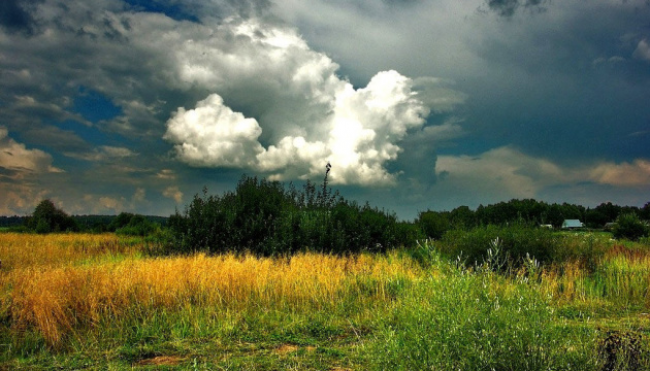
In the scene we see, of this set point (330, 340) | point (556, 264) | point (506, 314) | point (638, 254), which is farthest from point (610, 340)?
point (638, 254)

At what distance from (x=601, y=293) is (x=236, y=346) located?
8.30 meters

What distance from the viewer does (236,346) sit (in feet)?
20.3

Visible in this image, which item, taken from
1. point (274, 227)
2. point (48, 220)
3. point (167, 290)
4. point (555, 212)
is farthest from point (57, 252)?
point (555, 212)

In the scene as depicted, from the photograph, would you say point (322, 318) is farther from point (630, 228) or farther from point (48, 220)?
point (48, 220)

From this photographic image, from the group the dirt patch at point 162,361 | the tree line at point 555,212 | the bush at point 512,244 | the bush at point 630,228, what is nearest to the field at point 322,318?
the dirt patch at point 162,361

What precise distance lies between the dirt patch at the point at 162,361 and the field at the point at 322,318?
3 cm

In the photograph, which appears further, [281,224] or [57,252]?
[57,252]

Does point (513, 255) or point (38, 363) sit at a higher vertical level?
point (513, 255)

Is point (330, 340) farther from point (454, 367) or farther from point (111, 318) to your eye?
point (111, 318)

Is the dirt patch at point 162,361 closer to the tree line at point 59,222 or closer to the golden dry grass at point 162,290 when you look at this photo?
the golden dry grass at point 162,290

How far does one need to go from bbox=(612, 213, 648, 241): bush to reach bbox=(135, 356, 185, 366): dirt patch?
3029 cm

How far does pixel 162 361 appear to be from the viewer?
5.78m

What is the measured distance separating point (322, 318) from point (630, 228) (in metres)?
28.2

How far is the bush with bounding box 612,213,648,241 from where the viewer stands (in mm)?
27622
